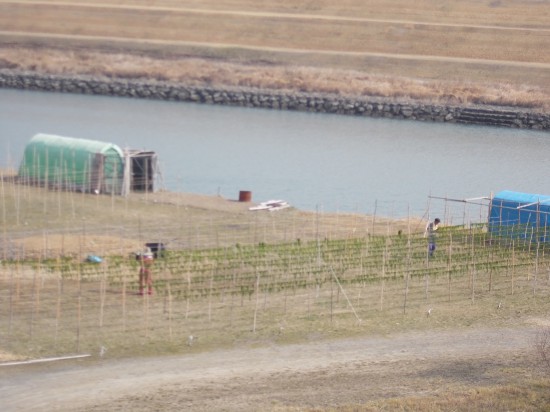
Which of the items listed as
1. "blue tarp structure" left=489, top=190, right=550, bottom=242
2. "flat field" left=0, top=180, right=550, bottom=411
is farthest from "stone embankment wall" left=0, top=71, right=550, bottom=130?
"flat field" left=0, top=180, right=550, bottom=411

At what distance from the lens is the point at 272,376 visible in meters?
17.7

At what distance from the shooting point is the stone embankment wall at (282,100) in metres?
59.4

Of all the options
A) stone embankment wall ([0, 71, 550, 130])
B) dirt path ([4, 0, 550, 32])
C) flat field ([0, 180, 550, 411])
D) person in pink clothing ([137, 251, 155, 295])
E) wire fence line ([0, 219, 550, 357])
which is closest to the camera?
flat field ([0, 180, 550, 411])

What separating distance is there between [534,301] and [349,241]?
15.8 feet

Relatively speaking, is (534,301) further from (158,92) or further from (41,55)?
(41,55)

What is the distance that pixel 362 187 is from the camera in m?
40.8

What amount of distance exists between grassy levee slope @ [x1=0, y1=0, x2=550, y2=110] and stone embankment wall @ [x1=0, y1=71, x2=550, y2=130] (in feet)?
6.24

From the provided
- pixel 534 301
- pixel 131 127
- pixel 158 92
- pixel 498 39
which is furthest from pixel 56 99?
pixel 534 301

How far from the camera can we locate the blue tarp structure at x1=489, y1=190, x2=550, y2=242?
27844 mm

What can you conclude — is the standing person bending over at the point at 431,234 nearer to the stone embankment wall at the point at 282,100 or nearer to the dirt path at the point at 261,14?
the stone embankment wall at the point at 282,100

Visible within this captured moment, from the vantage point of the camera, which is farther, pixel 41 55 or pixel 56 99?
pixel 41 55

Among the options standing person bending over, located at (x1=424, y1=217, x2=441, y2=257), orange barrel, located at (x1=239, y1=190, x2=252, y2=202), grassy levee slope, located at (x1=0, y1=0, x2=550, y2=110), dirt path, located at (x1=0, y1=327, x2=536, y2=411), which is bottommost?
dirt path, located at (x1=0, y1=327, x2=536, y2=411)

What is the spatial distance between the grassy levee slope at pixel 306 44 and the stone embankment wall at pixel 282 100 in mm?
1903

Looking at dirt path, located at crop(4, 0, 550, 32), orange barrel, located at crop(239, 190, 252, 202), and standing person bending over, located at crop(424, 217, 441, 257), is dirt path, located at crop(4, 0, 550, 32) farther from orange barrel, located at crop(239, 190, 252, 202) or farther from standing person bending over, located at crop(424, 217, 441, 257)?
standing person bending over, located at crop(424, 217, 441, 257)
